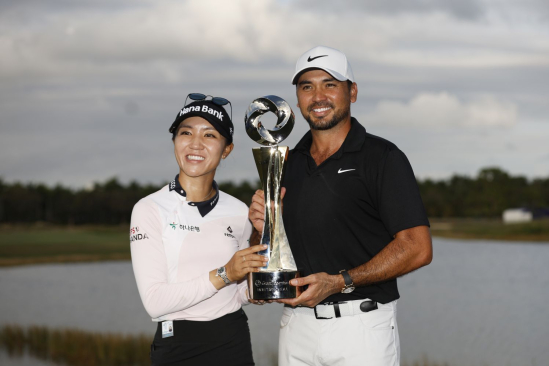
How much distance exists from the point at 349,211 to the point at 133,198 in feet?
267

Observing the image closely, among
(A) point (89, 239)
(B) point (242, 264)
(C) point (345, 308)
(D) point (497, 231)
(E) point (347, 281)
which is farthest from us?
(D) point (497, 231)

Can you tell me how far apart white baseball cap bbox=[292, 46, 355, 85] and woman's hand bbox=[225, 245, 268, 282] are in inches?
54.0

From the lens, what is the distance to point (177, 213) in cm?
→ 361

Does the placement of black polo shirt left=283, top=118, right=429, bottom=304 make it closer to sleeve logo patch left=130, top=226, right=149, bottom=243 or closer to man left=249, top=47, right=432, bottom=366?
man left=249, top=47, right=432, bottom=366

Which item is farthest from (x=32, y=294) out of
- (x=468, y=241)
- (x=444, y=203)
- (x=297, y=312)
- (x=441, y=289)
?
(x=444, y=203)

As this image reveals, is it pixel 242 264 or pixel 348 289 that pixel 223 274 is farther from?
pixel 348 289

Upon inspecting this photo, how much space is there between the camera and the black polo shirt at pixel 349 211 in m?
3.89

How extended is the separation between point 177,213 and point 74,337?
57.4ft

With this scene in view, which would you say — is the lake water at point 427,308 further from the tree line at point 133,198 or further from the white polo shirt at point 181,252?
the tree line at point 133,198

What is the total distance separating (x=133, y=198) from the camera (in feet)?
272

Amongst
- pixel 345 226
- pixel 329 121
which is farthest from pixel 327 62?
pixel 345 226

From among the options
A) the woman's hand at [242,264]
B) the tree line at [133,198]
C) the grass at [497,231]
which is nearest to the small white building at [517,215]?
the tree line at [133,198]

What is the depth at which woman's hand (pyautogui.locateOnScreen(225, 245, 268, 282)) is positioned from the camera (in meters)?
3.29

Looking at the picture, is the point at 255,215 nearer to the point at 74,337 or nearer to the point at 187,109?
the point at 187,109
